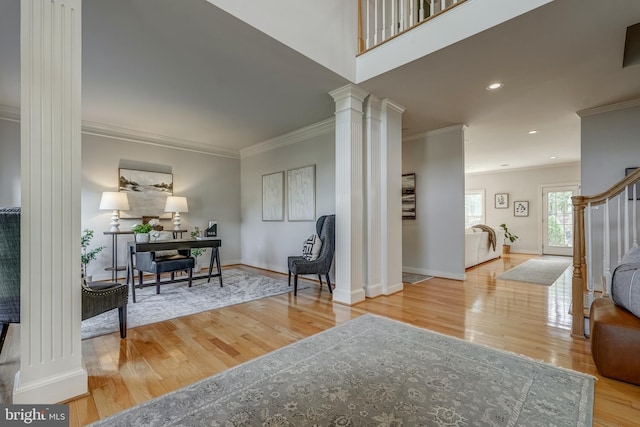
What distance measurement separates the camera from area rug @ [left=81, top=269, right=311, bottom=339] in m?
2.77

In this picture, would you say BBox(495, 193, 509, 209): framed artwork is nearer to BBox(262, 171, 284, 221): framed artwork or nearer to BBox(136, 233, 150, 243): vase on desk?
BBox(262, 171, 284, 221): framed artwork

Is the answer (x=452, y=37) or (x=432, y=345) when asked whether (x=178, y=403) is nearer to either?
(x=432, y=345)

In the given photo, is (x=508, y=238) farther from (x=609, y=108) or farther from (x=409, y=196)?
(x=609, y=108)

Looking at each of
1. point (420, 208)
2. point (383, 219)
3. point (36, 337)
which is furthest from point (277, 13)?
point (420, 208)

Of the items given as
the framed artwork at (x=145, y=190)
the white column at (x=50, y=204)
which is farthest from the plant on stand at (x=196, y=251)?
the white column at (x=50, y=204)

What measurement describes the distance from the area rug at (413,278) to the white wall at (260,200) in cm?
159

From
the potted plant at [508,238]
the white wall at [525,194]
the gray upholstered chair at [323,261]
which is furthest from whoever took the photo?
the potted plant at [508,238]

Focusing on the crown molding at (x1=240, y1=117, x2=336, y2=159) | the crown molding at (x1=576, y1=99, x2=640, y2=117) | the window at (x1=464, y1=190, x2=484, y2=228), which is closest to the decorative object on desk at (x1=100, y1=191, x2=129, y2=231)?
the crown molding at (x1=240, y1=117, x2=336, y2=159)

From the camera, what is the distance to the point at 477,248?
19.6 ft

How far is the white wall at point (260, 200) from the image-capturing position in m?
4.65

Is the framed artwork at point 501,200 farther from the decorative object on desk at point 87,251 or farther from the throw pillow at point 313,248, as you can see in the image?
the decorative object on desk at point 87,251

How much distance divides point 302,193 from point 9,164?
409 centimetres

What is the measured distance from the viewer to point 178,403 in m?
1.52

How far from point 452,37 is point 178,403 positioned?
3.28 m
